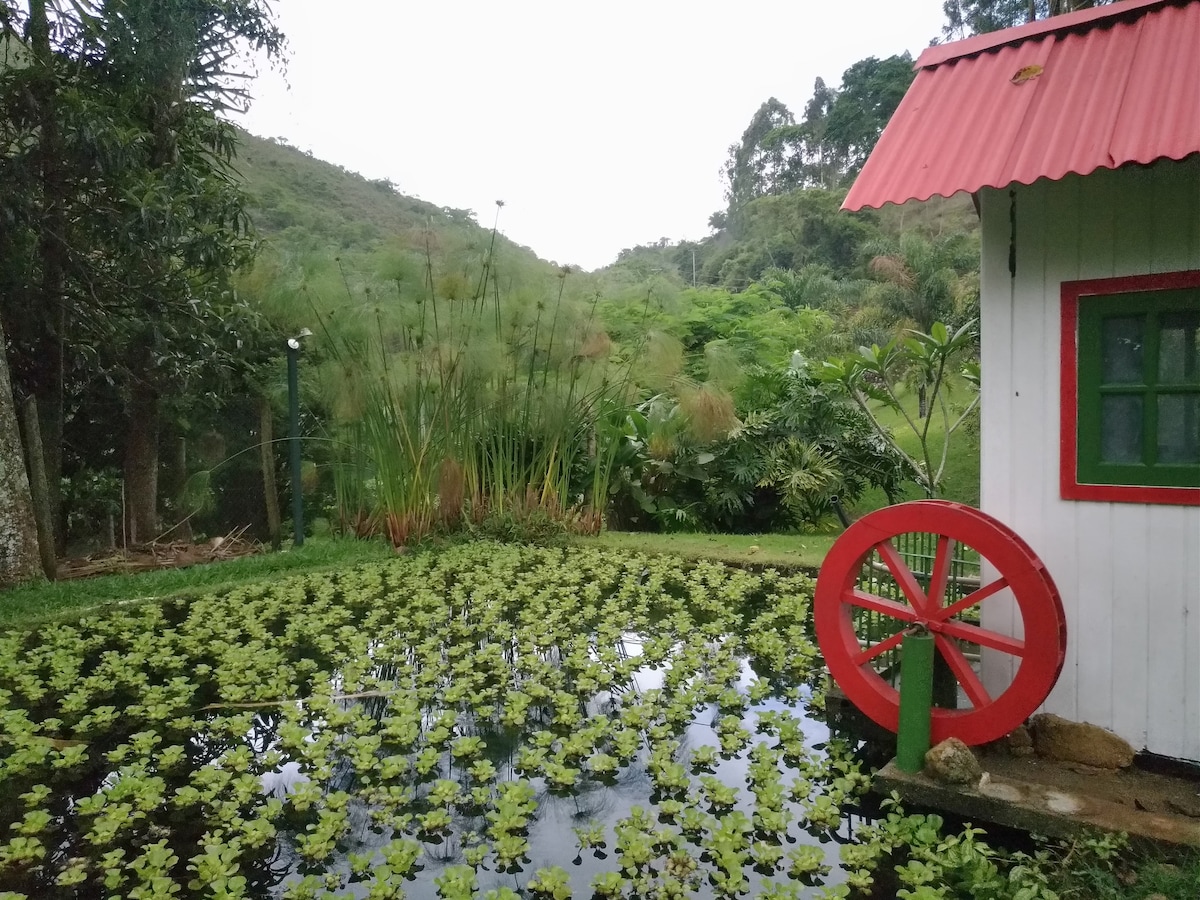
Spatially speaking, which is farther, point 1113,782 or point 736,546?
point 736,546

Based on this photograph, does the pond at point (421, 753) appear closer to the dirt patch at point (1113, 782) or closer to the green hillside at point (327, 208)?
the dirt patch at point (1113, 782)

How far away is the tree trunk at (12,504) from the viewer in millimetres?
5609

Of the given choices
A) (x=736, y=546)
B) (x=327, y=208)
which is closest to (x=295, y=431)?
(x=736, y=546)

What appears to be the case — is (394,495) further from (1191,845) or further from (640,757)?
(1191,845)

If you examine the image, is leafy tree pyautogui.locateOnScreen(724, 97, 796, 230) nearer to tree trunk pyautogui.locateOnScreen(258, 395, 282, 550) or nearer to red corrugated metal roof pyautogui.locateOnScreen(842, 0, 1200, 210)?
tree trunk pyautogui.locateOnScreen(258, 395, 282, 550)

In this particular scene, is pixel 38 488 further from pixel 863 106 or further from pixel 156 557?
pixel 863 106

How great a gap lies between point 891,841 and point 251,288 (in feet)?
26.3

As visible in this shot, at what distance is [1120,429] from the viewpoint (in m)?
2.69

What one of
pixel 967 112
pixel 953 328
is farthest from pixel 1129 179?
pixel 953 328

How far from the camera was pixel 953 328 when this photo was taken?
550 inches

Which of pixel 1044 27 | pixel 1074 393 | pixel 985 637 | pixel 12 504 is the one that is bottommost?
pixel 985 637

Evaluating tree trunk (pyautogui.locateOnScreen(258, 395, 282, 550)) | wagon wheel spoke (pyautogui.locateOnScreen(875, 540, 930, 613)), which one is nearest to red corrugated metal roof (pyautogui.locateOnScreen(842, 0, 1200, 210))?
wagon wheel spoke (pyautogui.locateOnScreen(875, 540, 930, 613))

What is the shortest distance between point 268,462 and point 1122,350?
26.4 ft

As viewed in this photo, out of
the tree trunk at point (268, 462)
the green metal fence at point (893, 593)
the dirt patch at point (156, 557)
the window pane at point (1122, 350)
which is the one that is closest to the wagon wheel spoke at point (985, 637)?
the green metal fence at point (893, 593)
